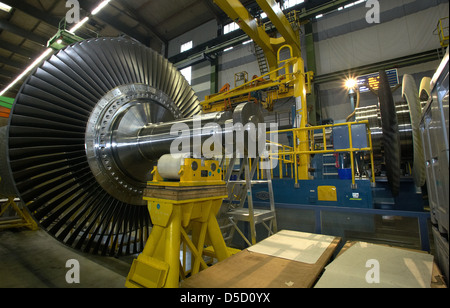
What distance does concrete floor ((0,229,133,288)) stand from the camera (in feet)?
8.06

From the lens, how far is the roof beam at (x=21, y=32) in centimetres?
891

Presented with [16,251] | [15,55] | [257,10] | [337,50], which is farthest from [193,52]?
[16,251]

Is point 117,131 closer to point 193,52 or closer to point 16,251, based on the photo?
point 16,251

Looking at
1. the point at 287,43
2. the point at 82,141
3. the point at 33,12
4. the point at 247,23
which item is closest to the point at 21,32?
the point at 33,12

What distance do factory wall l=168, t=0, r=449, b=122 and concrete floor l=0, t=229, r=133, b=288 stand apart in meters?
9.01

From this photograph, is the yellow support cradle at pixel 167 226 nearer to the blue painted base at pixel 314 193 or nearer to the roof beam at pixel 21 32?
the blue painted base at pixel 314 193

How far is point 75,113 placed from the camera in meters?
1.56

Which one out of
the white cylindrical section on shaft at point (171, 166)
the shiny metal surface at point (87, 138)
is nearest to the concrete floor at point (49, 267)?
the shiny metal surface at point (87, 138)

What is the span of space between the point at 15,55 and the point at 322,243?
16141mm

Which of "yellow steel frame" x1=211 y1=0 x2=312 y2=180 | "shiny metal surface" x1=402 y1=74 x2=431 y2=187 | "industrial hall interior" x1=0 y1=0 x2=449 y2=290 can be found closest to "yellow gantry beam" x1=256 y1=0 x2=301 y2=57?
→ "yellow steel frame" x1=211 y1=0 x2=312 y2=180

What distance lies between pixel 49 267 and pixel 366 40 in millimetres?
11315

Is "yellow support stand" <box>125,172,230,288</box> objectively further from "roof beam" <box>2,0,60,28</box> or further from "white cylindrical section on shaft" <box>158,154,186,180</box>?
"roof beam" <box>2,0,60,28</box>

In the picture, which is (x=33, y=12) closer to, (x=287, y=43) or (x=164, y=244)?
(x=287, y=43)

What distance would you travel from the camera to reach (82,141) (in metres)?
1.58
